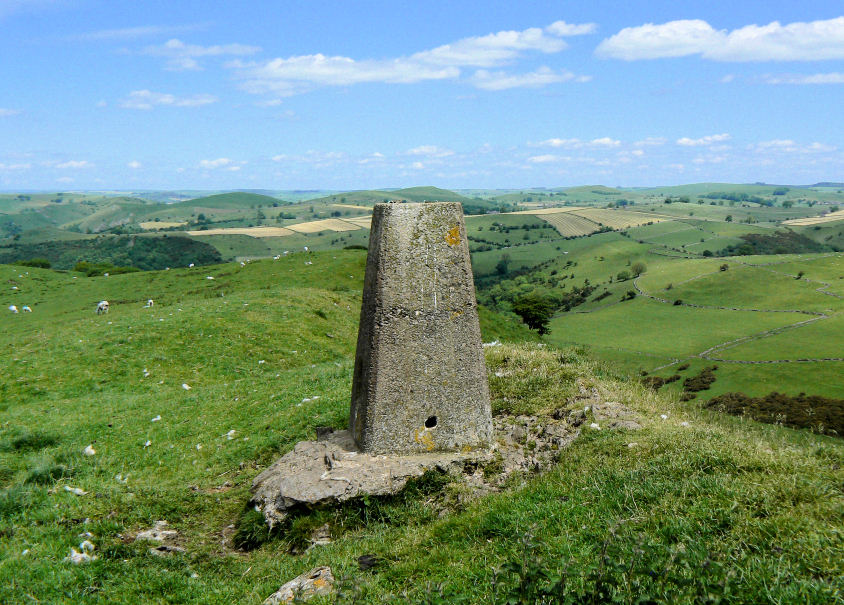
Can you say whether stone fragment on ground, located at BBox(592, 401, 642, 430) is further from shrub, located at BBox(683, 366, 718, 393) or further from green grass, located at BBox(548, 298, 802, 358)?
green grass, located at BBox(548, 298, 802, 358)

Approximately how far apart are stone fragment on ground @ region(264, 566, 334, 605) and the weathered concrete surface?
1697 mm

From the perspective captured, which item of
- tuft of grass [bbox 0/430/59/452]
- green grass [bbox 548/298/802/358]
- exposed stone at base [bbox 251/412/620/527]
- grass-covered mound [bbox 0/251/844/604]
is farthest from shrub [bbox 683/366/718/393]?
tuft of grass [bbox 0/430/59/452]

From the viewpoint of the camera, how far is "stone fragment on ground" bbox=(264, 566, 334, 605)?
6.27 metres

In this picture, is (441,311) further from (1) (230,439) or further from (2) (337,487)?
(1) (230,439)

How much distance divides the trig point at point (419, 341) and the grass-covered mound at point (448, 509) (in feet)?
4.02

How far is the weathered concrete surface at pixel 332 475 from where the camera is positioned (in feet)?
28.1

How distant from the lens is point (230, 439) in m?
13.1

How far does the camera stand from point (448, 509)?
27.7 ft

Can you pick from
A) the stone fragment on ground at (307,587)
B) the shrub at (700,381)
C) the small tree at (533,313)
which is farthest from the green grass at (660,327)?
the stone fragment on ground at (307,587)

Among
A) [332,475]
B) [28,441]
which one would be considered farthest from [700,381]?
[28,441]

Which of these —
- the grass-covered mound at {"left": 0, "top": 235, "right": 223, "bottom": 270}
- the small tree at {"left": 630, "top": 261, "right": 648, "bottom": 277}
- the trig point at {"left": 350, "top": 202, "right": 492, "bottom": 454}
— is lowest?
the small tree at {"left": 630, "top": 261, "right": 648, "bottom": 277}

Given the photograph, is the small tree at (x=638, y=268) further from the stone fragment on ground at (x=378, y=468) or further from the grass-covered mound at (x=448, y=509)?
the stone fragment on ground at (x=378, y=468)

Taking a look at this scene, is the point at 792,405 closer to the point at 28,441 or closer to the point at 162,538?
the point at 162,538

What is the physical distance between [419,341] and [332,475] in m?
2.65
